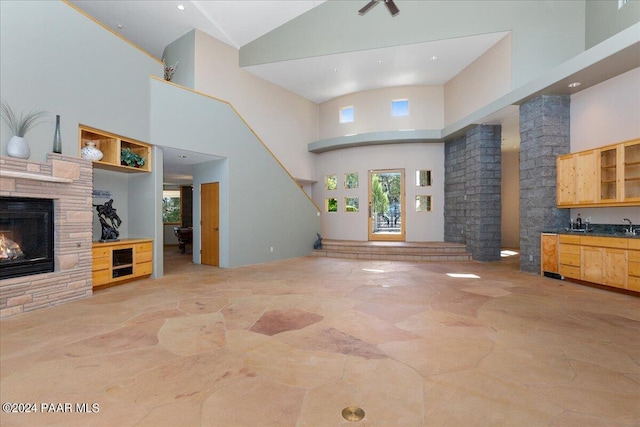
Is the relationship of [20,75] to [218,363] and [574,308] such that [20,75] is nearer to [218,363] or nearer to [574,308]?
[218,363]

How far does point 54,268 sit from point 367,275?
5.40 m

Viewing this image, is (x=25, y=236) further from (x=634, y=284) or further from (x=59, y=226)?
(x=634, y=284)

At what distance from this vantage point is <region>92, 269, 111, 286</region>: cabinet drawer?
5137mm

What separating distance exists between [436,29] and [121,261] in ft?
29.4

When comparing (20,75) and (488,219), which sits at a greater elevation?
(20,75)

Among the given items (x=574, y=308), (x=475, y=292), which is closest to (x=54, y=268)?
(x=475, y=292)

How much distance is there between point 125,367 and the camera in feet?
8.34

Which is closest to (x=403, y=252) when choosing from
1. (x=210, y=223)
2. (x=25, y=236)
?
(x=210, y=223)

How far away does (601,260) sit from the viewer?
5254 mm

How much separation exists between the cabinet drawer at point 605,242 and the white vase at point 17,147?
9070mm

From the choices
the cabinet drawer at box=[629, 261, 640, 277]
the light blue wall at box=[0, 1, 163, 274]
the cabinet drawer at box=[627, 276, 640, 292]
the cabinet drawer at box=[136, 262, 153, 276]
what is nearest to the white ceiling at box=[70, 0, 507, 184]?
the light blue wall at box=[0, 1, 163, 274]

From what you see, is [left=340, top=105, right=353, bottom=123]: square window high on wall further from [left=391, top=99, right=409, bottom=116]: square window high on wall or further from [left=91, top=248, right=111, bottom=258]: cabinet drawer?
[left=91, top=248, right=111, bottom=258]: cabinet drawer

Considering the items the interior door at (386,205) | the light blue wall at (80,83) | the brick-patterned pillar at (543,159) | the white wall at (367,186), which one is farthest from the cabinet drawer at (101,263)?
the brick-patterned pillar at (543,159)

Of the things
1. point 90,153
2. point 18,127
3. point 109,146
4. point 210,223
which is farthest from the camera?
point 210,223
